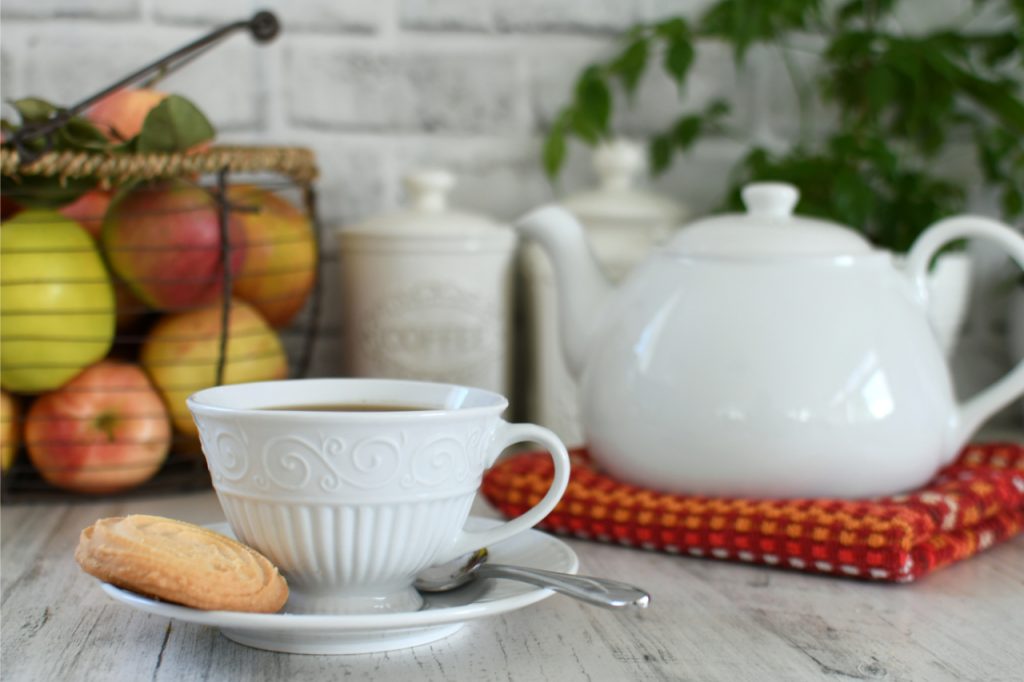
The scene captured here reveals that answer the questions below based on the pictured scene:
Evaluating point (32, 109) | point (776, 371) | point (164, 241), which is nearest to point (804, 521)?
point (776, 371)

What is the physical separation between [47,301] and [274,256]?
19 cm

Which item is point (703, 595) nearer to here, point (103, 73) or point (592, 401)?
point (592, 401)

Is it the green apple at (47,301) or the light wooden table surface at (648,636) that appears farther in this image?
the green apple at (47,301)

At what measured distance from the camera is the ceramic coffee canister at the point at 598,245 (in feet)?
3.34

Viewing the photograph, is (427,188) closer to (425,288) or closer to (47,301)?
(425,288)

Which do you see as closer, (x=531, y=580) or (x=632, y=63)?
(x=531, y=580)

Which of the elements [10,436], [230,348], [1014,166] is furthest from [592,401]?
[1014,166]

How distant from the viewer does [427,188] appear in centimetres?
98

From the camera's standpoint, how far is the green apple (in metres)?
0.78

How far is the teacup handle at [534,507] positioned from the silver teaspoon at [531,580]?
0.01 meters

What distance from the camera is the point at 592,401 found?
77cm

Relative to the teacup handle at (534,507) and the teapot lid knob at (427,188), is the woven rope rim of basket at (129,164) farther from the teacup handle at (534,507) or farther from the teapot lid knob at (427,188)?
the teacup handle at (534,507)

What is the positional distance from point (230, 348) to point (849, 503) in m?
0.46

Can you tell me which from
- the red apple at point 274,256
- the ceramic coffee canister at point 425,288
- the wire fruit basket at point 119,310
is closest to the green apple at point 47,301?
the wire fruit basket at point 119,310
